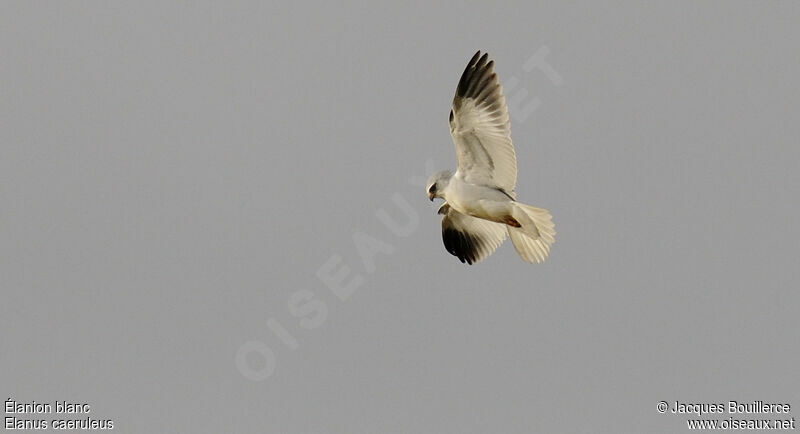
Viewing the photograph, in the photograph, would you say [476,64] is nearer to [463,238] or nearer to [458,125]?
[458,125]

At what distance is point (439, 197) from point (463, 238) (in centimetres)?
165

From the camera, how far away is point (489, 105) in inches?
636

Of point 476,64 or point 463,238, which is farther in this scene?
point 463,238

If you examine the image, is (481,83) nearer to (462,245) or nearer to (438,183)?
(438,183)

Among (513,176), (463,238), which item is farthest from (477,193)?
(463,238)

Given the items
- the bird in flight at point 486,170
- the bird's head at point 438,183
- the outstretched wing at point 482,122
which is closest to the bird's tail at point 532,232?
the bird in flight at point 486,170

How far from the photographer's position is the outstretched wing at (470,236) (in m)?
18.2

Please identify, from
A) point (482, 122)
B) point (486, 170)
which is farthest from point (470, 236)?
point (482, 122)

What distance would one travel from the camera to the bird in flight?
16.2 meters

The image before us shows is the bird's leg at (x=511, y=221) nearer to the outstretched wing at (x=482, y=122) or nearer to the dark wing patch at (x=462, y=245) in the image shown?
the outstretched wing at (x=482, y=122)

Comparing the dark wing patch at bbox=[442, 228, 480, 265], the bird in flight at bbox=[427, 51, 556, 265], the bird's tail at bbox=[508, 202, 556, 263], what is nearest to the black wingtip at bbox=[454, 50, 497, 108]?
the bird in flight at bbox=[427, 51, 556, 265]

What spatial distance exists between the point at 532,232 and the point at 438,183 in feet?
4.07

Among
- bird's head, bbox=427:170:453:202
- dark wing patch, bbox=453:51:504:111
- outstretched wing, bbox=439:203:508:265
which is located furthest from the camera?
outstretched wing, bbox=439:203:508:265

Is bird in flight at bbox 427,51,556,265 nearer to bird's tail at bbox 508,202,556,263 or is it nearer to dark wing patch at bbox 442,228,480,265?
bird's tail at bbox 508,202,556,263
